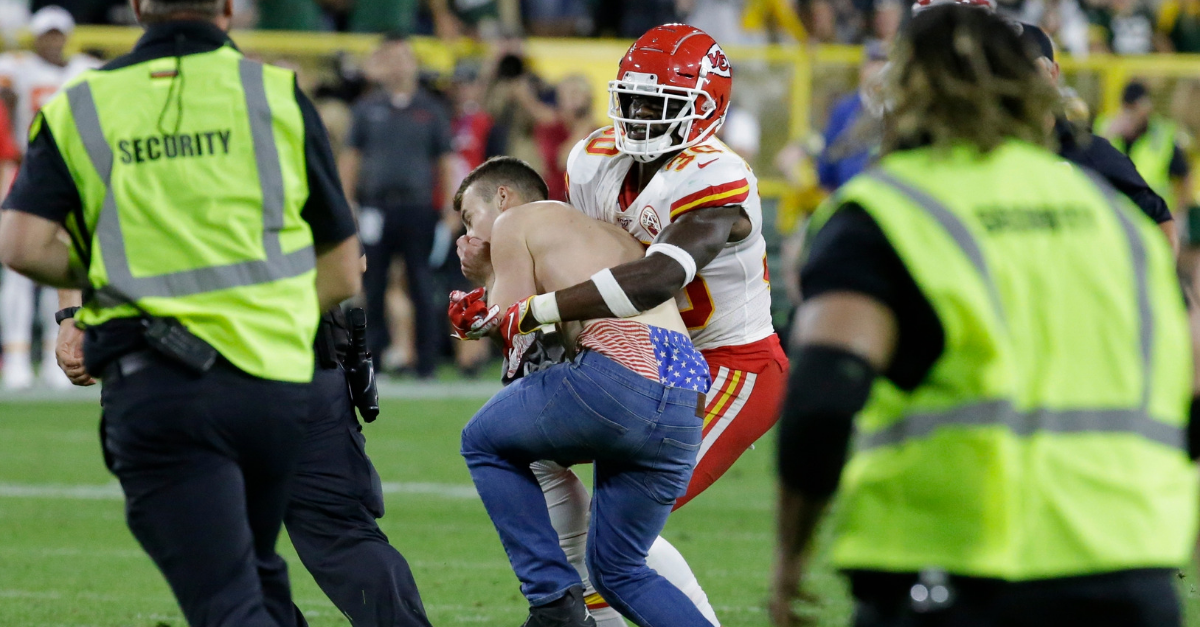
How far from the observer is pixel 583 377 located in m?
4.25

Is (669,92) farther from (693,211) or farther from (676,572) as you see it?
(676,572)

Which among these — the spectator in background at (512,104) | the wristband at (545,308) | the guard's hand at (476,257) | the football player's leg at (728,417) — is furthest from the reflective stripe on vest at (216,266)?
the spectator in background at (512,104)

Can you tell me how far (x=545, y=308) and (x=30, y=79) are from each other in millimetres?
9348

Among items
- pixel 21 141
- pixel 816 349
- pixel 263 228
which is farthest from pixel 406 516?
pixel 21 141

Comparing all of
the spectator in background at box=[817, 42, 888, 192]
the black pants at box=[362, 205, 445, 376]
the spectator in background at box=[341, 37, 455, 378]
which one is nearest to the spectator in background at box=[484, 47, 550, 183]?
the spectator in background at box=[341, 37, 455, 378]

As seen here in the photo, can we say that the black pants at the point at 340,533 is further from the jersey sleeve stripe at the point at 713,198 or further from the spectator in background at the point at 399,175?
the spectator in background at the point at 399,175

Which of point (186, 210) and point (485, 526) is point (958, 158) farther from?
point (485, 526)

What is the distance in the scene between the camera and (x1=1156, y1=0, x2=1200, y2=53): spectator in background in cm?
1725

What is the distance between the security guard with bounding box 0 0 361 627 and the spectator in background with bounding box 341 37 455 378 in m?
9.42

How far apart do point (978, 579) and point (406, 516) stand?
5.60 m

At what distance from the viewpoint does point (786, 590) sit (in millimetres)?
2523

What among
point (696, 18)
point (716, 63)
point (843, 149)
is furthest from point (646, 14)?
point (716, 63)

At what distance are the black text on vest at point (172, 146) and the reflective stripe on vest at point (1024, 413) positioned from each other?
4.75 feet

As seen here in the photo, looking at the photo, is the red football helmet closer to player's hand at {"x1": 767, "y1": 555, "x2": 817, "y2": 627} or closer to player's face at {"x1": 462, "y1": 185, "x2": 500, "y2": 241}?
player's face at {"x1": 462, "y1": 185, "x2": 500, "y2": 241}
